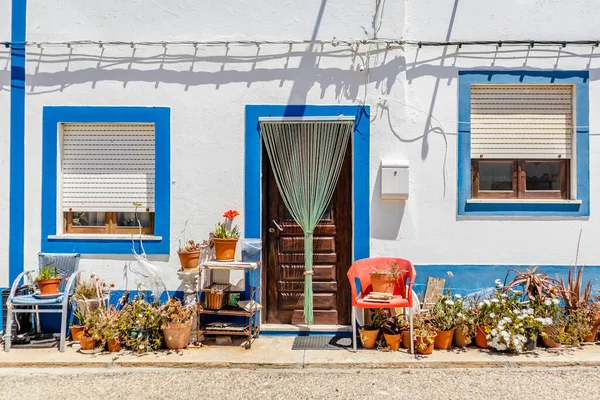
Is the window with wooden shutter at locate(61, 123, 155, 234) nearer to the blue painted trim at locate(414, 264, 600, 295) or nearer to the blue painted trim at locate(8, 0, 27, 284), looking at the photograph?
the blue painted trim at locate(8, 0, 27, 284)

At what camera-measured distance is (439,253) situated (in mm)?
6141

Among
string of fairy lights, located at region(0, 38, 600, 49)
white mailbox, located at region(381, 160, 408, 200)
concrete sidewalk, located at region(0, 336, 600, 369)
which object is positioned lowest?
concrete sidewalk, located at region(0, 336, 600, 369)

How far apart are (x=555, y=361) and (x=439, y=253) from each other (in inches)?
62.1

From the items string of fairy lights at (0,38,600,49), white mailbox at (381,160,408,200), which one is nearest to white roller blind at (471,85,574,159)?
string of fairy lights at (0,38,600,49)

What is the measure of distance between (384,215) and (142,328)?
285cm

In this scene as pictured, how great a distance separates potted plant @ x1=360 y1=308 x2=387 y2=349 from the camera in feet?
18.5

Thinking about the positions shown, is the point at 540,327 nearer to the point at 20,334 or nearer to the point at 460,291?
the point at 460,291

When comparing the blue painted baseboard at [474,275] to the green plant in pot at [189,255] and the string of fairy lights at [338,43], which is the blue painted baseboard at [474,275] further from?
the string of fairy lights at [338,43]

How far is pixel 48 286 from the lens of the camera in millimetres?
5715

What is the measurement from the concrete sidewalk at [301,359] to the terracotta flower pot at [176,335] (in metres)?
0.10

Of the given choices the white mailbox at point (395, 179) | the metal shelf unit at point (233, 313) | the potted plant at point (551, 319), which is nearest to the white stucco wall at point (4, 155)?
the metal shelf unit at point (233, 313)

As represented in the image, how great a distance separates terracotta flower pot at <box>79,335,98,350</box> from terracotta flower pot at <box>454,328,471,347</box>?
12.2 ft

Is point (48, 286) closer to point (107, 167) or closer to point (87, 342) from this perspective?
point (87, 342)

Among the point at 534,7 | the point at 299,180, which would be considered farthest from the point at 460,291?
the point at 534,7
